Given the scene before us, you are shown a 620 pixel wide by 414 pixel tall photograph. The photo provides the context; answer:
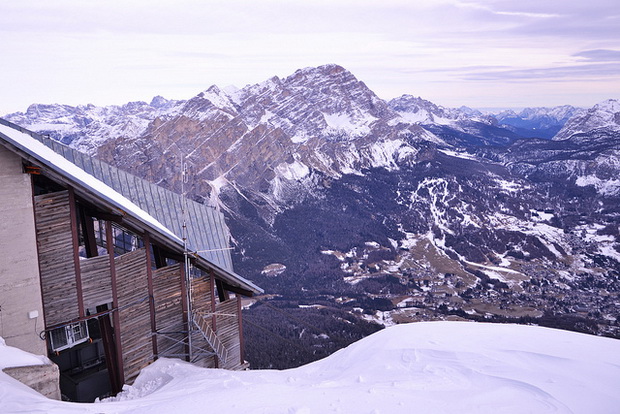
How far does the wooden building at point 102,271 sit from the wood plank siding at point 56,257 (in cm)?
3

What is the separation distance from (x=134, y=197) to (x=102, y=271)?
4348mm

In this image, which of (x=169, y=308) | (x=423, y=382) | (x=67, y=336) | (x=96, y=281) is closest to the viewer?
(x=423, y=382)

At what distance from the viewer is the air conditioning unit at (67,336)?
16.1 metres

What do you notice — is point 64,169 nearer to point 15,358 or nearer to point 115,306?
point 115,306

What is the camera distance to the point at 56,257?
52.3 feet

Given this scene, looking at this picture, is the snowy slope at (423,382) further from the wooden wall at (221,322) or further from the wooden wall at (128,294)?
the wooden wall at (221,322)

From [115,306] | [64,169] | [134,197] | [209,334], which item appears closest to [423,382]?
[209,334]

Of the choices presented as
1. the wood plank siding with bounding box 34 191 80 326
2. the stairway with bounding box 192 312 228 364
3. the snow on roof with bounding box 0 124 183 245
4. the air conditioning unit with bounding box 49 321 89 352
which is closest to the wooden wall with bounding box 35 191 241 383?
the wood plank siding with bounding box 34 191 80 326

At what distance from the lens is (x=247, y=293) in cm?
2412

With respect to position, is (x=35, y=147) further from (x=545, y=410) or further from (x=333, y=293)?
(x=333, y=293)

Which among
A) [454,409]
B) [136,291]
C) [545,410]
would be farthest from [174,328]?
[545,410]

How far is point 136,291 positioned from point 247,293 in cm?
669

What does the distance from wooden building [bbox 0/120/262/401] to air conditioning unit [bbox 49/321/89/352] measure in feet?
0.12

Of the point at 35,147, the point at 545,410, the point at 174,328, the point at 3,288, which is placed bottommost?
the point at 174,328
